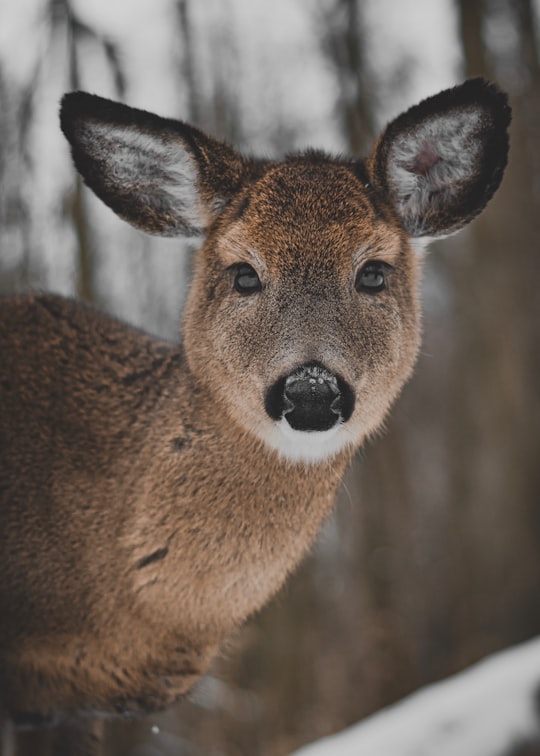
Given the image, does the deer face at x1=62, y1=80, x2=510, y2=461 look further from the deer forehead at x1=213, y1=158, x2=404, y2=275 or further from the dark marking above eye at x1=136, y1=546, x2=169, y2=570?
the dark marking above eye at x1=136, y1=546, x2=169, y2=570

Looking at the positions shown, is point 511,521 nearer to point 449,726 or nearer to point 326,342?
point 449,726

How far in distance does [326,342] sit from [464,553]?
33.7 feet

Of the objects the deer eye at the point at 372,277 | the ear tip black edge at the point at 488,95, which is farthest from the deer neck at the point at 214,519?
the ear tip black edge at the point at 488,95

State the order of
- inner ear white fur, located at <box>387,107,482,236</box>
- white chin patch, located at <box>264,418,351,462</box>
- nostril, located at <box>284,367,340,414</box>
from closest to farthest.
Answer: nostril, located at <box>284,367,340,414</box>
white chin patch, located at <box>264,418,351,462</box>
inner ear white fur, located at <box>387,107,482,236</box>

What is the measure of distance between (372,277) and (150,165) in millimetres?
1081

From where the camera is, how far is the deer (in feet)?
11.3

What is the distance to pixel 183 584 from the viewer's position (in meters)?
3.55

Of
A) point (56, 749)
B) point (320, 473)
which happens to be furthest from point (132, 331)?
point (56, 749)

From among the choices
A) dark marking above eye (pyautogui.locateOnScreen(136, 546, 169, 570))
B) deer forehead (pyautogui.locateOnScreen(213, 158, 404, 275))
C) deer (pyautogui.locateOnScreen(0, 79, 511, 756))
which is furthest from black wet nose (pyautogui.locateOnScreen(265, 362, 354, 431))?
dark marking above eye (pyautogui.locateOnScreen(136, 546, 169, 570))

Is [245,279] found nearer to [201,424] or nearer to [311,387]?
[201,424]

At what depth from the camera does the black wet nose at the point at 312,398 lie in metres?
2.93

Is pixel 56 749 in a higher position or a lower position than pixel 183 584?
lower

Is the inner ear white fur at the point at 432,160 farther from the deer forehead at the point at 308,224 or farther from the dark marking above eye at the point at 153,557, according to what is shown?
the dark marking above eye at the point at 153,557

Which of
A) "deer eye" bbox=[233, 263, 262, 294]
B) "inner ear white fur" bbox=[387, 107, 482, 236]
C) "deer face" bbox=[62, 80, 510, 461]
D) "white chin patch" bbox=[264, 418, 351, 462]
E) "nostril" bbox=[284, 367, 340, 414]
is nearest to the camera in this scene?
"nostril" bbox=[284, 367, 340, 414]
